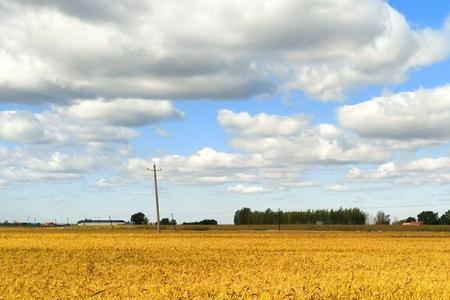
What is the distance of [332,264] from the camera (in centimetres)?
3444

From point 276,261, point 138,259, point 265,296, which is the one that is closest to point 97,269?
point 138,259

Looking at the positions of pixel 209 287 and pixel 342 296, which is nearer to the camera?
pixel 342 296

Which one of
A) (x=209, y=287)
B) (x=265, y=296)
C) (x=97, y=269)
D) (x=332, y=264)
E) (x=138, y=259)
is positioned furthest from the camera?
(x=138, y=259)

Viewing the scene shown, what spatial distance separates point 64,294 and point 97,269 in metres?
11.4

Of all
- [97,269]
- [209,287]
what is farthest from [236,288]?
[97,269]

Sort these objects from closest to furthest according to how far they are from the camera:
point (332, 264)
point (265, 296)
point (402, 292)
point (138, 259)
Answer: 1. point (265, 296)
2. point (402, 292)
3. point (332, 264)
4. point (138, 259)

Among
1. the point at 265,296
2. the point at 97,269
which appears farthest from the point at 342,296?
the point at 97,269

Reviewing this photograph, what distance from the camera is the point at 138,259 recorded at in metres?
38.2

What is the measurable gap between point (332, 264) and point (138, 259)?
11.6m

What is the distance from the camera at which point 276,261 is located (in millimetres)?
36375

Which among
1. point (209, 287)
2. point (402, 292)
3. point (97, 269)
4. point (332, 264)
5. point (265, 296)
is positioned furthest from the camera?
point (332, 264)

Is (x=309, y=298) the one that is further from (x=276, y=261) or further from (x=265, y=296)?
(x=276, y=261)

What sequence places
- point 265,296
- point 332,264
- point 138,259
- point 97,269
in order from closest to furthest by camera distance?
point 265,296 → point 97,269 → point 332,264 → point 138,259

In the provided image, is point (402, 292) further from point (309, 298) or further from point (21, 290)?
point (21, 290)
